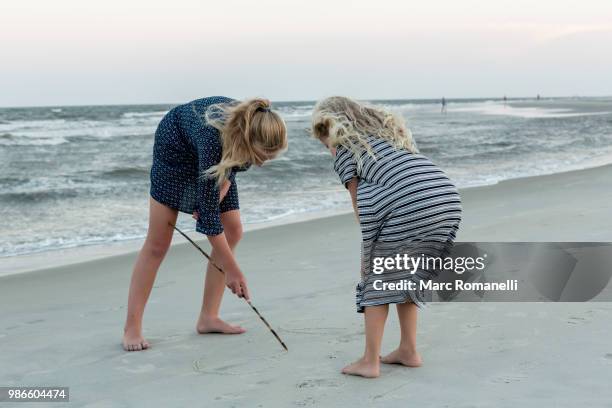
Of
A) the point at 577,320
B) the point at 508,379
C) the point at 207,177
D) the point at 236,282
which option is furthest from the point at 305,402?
the point at 577,320

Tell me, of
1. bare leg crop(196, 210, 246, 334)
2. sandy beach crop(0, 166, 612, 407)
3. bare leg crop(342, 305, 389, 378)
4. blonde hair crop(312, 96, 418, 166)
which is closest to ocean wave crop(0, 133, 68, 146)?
sandy beach crop(0, 166, 612, 407)

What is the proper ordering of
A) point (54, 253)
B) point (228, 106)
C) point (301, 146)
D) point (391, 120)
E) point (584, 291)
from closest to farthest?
1. point (391, 120)
2. point (228, 106)
3. point (584, 291)
4. point (54, 253)
5. point (301, 146)

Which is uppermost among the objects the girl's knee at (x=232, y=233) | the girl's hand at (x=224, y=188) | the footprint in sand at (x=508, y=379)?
the girl's hand at (x=224, y=188)

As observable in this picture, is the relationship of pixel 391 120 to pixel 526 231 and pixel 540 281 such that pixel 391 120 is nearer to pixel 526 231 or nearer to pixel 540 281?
pixel 540 281

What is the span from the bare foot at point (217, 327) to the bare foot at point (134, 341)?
0.31m

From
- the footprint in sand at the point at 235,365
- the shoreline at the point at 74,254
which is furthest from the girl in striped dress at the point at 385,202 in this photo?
the shoreline at the point at 74,254

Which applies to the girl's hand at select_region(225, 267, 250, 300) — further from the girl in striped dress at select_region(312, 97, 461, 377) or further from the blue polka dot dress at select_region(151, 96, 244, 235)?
the girl in striped dress at select_region(312, 97, 461, 377)

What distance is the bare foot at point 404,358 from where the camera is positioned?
306 cm

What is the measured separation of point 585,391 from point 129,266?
3.91m

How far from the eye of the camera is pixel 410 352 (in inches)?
120

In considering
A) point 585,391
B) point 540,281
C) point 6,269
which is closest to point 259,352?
point 585,391

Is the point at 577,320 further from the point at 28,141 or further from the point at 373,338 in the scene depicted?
the point at 28,141

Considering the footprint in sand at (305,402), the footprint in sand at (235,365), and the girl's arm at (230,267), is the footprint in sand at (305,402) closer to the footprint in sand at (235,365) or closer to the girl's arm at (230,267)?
the footprint in sand at (235,365)

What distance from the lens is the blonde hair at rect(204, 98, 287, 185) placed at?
123 inches
